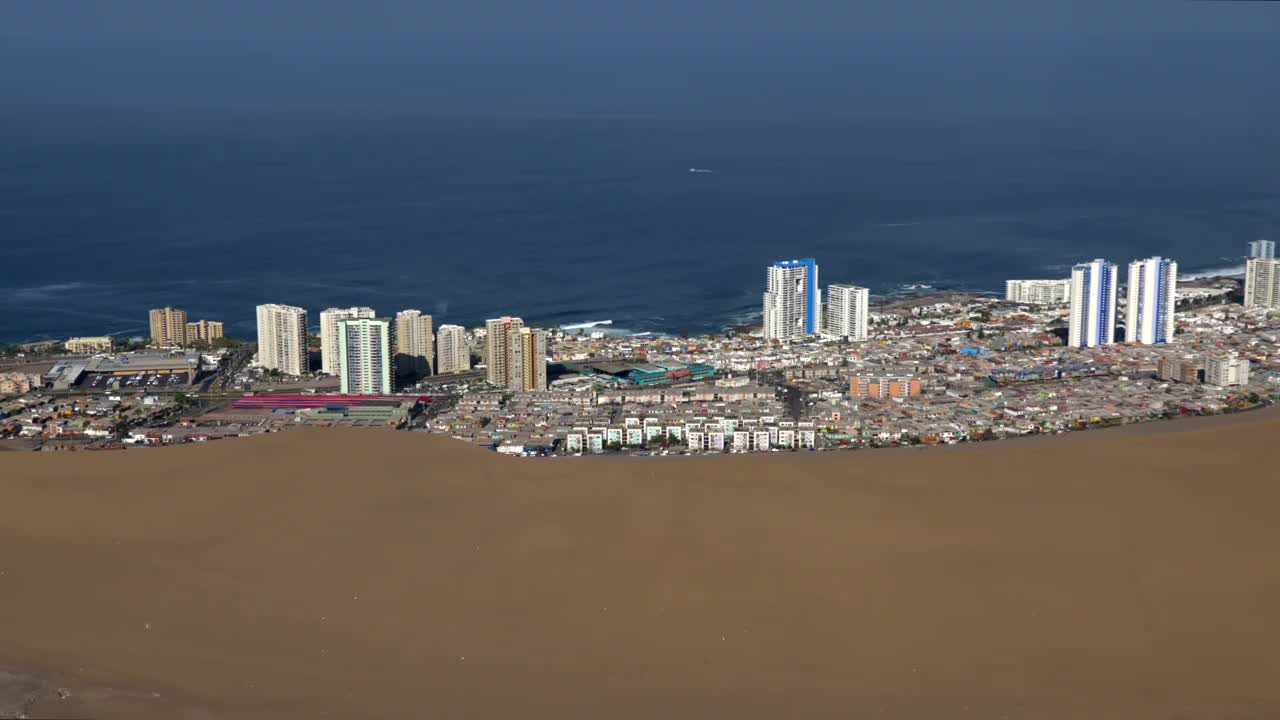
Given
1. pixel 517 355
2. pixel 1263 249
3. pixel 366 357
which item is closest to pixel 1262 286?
pixel 1263 249

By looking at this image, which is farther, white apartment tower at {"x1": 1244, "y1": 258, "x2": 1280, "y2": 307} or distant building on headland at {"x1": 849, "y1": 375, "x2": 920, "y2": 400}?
white apartment tower at {"x1": 1244, "y1": 258, "x2": 1280, "y2": 307}

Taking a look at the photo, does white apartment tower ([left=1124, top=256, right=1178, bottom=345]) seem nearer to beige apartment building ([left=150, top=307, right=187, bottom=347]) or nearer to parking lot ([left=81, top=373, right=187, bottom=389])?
parking lot ([left=81, top=373, right=187, bottom=389])

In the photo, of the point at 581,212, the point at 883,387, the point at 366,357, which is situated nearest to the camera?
the point at 883,387

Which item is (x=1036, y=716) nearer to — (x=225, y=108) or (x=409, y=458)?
(x=409, y=458)

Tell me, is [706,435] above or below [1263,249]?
below

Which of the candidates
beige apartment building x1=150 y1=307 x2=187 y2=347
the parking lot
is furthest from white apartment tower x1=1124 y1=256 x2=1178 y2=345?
beige apartment building x1=150 y1=307 x2=187 y2=347

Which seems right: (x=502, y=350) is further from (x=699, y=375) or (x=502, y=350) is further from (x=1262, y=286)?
(x=1262, y=286)

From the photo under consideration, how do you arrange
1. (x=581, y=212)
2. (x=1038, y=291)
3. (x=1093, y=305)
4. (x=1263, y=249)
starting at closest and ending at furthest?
(x=1093, y=305)
(x=1038, y=291)
(x=1263, y=249)
(x=581, y=212)

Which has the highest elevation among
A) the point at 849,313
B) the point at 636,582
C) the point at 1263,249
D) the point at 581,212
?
the point at 581,212
